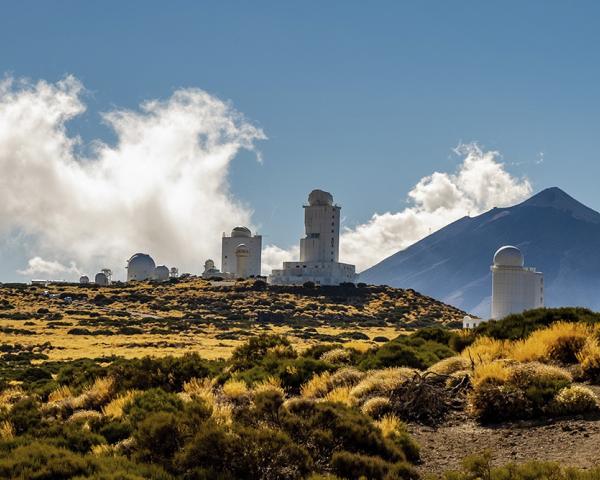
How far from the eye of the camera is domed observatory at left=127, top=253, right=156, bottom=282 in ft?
399

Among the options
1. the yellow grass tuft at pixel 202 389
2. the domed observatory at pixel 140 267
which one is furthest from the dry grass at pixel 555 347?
the domed observatory at pixel 140 267

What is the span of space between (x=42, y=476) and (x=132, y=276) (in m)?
114

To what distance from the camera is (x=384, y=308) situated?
83438 millimetres

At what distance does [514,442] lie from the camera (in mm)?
11805

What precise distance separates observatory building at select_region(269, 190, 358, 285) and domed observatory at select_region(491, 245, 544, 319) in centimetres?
2933

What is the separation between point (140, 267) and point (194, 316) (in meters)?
53.5

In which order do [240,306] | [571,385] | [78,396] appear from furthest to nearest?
[240,306], [78,396], [571,385]

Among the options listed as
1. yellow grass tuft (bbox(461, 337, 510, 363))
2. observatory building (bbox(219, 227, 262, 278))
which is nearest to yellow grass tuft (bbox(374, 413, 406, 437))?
yellow grass tuft (bbox(461, 337, 510, 363))

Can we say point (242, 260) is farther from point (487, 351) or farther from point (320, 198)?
point (487, 351)

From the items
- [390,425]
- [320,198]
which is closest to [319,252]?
[320,198]

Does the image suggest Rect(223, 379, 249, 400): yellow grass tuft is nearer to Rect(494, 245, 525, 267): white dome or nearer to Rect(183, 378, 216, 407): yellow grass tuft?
Rect(183, 378, 216, 407): yellow grass tuft

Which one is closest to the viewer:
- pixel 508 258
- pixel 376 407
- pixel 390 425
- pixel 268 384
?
pixel 390 425

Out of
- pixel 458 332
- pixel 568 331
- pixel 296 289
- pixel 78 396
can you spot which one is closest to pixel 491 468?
pixel 568 331

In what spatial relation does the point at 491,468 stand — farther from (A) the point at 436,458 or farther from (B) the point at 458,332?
(B) the point at 458,332
